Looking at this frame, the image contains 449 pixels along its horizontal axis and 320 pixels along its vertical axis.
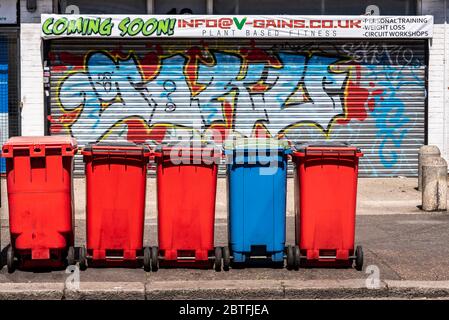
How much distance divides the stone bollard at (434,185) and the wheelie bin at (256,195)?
463cm

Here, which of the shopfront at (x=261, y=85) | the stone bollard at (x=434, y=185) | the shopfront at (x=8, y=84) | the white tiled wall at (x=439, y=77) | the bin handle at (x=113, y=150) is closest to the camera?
the bin handle at (x=113, y=150)

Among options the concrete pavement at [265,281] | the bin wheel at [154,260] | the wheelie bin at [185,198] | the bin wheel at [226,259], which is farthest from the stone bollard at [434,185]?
the bin wheel at [154,260]

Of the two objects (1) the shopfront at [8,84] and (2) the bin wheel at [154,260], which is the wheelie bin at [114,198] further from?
(1) the shopfront at [8,84]

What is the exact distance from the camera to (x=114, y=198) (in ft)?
26.1

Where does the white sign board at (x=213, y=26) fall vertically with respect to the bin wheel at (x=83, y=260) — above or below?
above

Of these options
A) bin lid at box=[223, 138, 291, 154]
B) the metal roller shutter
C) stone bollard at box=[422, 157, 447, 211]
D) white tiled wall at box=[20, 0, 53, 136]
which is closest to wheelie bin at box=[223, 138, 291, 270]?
bin lid at box=[223, 138, 291, 154]

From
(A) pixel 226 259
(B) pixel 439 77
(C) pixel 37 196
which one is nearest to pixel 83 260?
(C) pixel 37 196

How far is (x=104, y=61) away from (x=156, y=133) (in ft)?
5.74

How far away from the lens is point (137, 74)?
15.5 m

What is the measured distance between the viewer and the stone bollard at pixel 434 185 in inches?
468

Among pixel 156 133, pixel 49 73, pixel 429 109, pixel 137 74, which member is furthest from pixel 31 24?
pixel 429 109

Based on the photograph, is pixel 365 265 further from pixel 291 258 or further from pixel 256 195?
pixel 256 195

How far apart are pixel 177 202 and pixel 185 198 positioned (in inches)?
3.6
